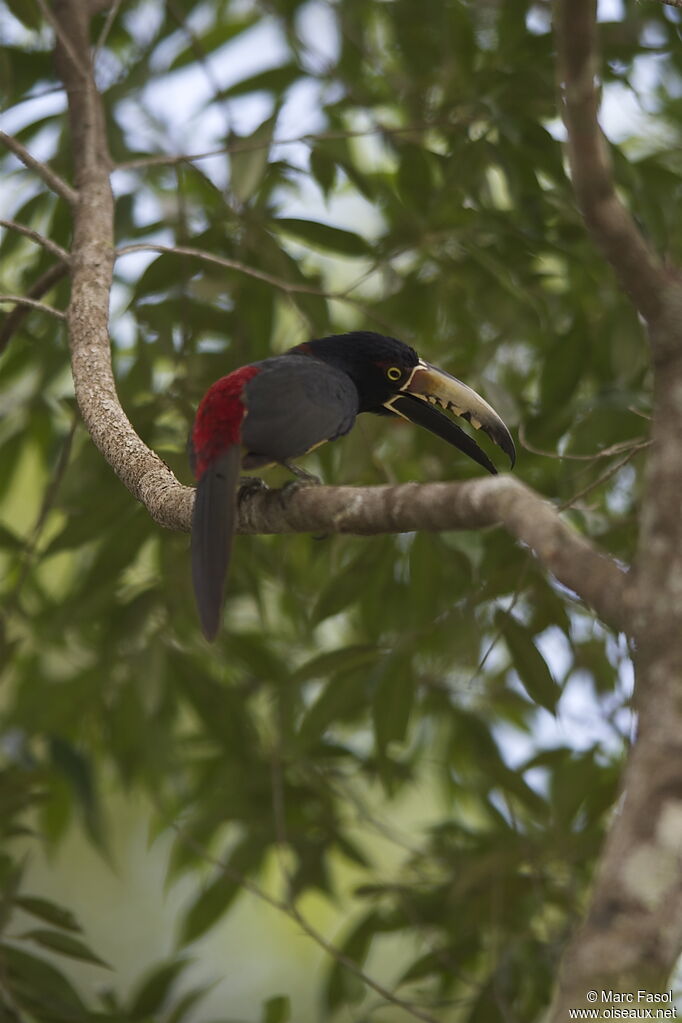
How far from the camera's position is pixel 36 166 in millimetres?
2133

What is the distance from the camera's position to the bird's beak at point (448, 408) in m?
2.25

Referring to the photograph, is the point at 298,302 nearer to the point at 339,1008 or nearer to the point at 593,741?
the point at 593,741

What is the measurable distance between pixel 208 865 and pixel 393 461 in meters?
1.47

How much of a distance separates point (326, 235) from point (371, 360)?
0.55 m

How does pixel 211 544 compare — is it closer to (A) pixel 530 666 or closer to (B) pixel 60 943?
(A) pixel 530 666

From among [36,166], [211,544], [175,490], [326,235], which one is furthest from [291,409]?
[326,235]

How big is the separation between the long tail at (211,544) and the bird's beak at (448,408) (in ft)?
2.37

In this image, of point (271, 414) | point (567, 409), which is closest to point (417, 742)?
point (567, 409)

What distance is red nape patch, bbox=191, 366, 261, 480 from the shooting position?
6.06ft

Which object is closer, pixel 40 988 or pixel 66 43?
pixel 66 43

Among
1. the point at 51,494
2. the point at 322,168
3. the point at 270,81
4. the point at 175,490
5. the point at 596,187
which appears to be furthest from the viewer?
the point at 270,81

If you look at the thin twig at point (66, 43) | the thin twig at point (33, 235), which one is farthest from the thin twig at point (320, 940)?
the thin twig at point (66, 43)

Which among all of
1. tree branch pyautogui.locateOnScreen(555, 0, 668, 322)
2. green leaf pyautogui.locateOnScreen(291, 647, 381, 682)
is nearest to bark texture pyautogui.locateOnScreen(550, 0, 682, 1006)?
tree branch pyautogui.locateOnScreen(555, 0, 668, 322)

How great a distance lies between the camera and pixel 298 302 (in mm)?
2707
